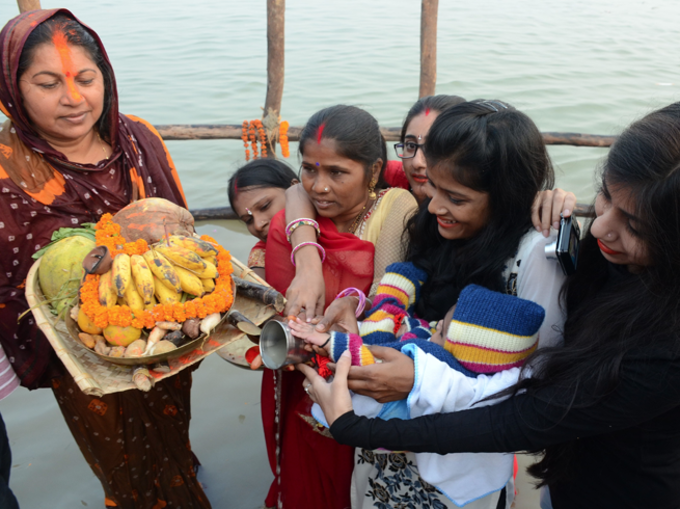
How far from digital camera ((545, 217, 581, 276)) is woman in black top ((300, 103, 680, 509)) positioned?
0.27ft

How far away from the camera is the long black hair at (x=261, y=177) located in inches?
115

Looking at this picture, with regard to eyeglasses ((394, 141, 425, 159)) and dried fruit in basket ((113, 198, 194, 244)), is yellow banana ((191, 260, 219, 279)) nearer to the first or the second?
dried fruit in basket ((113, 198, 194, 244))

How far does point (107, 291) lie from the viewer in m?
1.66

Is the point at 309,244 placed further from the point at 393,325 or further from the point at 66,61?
the point at 66,61

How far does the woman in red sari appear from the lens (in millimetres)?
2182

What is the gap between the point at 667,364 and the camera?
47.3 inches

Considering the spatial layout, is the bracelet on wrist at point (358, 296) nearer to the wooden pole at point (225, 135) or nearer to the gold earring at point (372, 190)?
the gold earring at point (372, 190)

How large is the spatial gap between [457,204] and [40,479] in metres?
2.70

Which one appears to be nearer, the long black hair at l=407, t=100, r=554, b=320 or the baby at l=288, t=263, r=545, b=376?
the baby at l=288, t=263, r=545, b=376

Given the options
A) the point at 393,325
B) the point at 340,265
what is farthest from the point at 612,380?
the point at 340,265

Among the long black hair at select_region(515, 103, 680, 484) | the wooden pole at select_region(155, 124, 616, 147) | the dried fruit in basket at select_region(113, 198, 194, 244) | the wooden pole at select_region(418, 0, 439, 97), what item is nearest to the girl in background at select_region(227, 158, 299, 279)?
the dried fruit in basket at select_region(113, 198, 194, 244)

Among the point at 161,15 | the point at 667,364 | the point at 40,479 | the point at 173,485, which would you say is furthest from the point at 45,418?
the point at 161,15

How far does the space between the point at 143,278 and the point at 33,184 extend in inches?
29.6

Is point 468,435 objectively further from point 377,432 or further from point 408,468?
point 408,468
